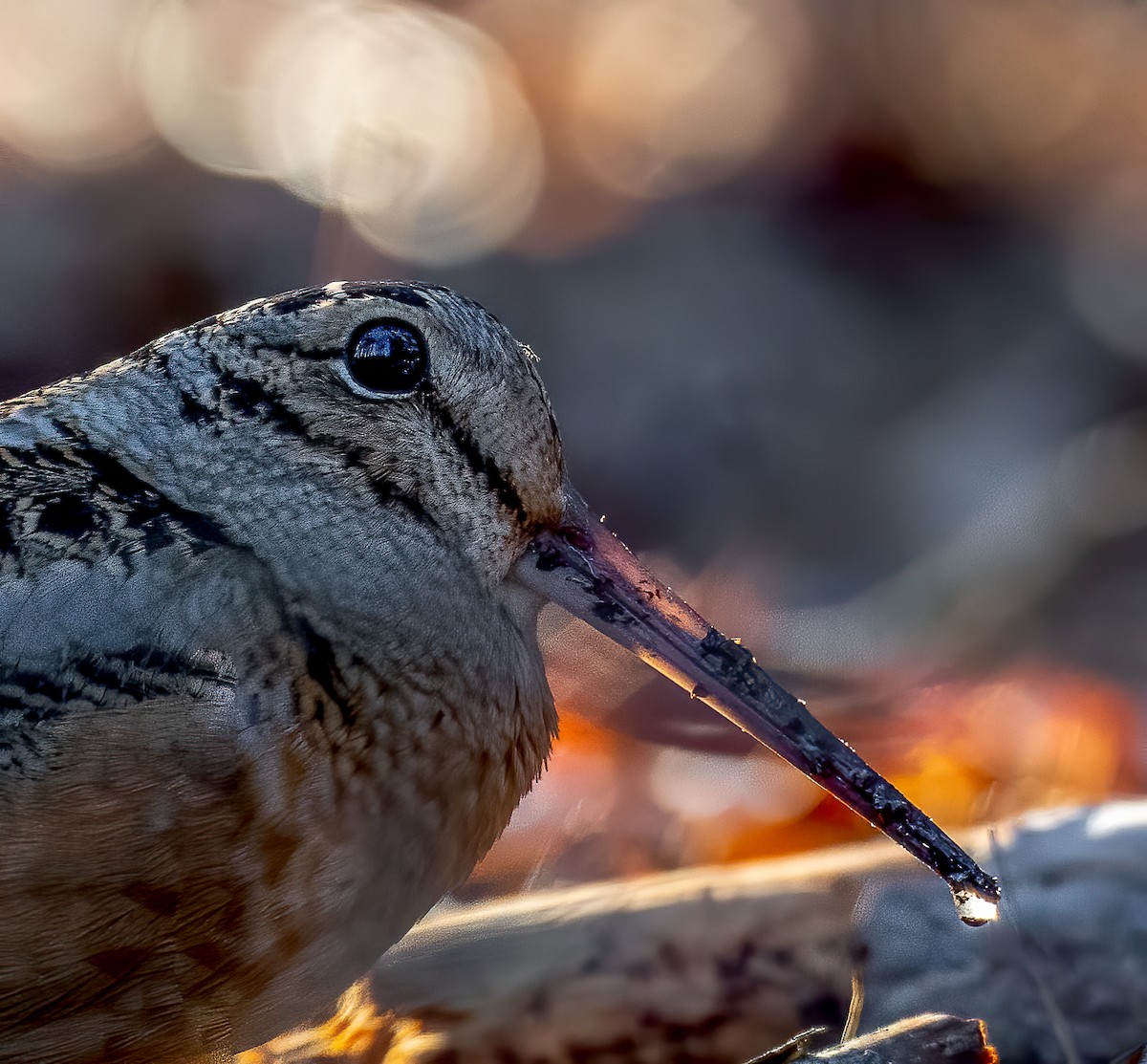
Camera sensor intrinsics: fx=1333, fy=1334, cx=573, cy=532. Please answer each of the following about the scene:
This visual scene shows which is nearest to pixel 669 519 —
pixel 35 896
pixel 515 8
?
pixel 515 8

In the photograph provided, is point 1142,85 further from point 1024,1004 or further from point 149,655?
point 149,655

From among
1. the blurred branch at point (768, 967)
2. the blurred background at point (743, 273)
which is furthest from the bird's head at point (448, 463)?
the blurred background at point (743, 273)

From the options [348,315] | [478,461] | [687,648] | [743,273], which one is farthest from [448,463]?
[743,273]

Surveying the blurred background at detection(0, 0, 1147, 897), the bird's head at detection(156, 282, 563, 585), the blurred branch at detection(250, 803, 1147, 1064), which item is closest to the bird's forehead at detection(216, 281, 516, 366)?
the bird's head at detection(156, 282, 563, 585)

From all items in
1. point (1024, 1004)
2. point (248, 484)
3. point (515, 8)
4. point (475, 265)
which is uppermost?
point (515, 8)

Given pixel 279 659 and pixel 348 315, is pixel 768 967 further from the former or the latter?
pixel 348 315

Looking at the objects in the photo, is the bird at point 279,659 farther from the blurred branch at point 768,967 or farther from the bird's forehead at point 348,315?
the blurred branch at point 768,967

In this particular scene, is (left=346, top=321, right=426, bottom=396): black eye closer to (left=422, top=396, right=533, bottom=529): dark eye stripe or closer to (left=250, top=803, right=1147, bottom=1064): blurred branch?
(left=422, top=396, right=533, bottom=529): dark eye stripe
